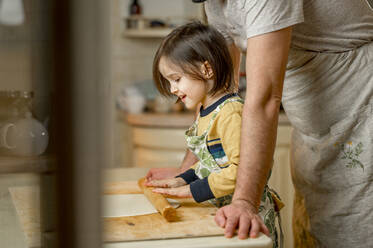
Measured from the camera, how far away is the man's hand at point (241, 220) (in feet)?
2.46

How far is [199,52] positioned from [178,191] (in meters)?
0.30

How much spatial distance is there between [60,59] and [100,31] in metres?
0.02

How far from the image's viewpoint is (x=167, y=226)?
799 millimetres

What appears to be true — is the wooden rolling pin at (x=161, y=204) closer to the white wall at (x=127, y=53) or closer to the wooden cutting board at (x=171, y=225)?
the wooden cutting board at (x=171, y=225)

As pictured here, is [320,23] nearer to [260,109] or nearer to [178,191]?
[260,109]

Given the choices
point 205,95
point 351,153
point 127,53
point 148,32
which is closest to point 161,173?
point 205,95

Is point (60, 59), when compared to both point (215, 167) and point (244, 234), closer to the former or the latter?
point (244, 234)

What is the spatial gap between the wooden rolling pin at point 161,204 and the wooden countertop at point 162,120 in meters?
1.50

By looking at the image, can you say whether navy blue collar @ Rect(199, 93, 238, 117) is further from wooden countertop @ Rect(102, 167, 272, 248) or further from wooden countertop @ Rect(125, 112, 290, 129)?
wooden countertop @ Rect(125, 112, 290, 129)

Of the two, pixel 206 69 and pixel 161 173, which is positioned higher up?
pixel 206 69

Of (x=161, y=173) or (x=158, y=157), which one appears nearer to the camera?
(x=161, y=173)

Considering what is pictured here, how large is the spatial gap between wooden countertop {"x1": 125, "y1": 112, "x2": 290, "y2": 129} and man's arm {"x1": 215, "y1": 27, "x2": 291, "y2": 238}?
5.10 ft

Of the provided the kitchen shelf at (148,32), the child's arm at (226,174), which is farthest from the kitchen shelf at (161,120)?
the child's arm at (226,174)

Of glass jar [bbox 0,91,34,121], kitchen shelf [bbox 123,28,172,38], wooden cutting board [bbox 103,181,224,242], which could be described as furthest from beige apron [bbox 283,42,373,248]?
kitchen shelf [bbox 123,28,172,38]
